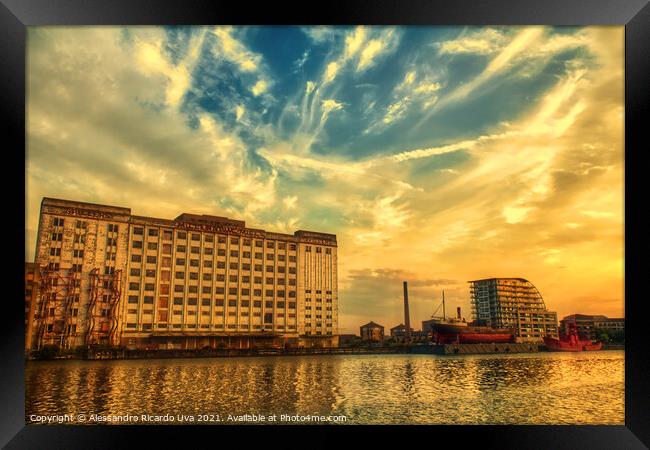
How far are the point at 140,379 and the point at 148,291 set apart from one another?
88.2ft

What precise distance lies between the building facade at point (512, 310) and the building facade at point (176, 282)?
2092cm

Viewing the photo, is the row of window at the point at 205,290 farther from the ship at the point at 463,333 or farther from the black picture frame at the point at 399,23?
the black picture frame at the point at 399,23

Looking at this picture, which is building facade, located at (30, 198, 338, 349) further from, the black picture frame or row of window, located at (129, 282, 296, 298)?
the black picture frame

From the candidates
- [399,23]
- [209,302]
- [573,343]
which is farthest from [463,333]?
[399,23]

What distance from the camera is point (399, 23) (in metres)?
11.5

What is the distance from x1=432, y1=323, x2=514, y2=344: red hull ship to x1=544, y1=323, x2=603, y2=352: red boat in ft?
18.3

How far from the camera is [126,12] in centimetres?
1130

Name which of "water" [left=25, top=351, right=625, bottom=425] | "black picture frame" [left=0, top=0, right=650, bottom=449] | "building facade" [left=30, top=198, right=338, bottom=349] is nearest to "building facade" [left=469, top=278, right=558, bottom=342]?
"building facade" [left=30, top=198, right=338, bottom=349]

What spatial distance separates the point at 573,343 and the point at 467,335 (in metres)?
12.0

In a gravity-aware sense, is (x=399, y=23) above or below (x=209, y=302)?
above

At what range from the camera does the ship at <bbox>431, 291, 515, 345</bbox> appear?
63875 millimetres

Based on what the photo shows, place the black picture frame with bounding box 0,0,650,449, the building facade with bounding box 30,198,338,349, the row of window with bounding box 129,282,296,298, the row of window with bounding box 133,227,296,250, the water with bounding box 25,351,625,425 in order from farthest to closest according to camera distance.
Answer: the row of window with bounding box 133,227,296,250 < the row of window with bounding box 129,282,296,298 < the building facade with bounding box 30,198,338,349 < the water with bounding box 25,351,625,425 < the black picture frame with bounding box 0,0,650,449

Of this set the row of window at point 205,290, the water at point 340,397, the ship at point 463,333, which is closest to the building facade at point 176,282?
the row of window at point 205,290

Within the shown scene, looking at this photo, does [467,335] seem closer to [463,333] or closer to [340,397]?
[463,333]
